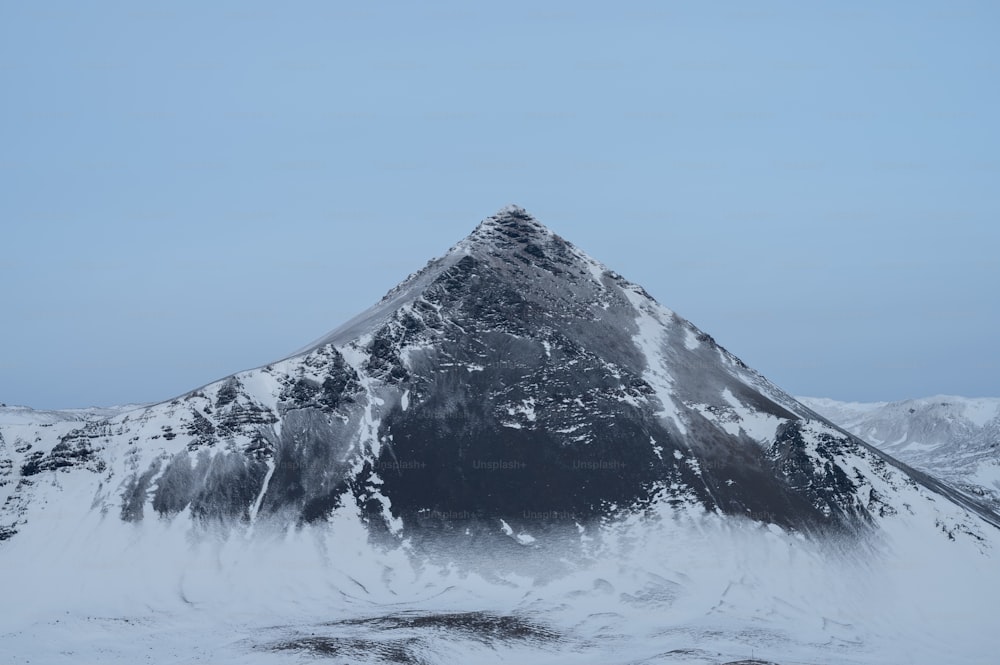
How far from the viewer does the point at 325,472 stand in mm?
146125

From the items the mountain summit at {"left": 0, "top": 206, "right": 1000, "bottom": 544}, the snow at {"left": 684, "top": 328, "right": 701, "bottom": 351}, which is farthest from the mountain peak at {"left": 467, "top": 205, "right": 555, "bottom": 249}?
the snow at {"left": 684, "top": 328, "right": 701, "bottom": 351}

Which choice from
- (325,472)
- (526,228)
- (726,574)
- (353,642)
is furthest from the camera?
(526,228)

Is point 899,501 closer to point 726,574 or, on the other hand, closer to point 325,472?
point 726,574

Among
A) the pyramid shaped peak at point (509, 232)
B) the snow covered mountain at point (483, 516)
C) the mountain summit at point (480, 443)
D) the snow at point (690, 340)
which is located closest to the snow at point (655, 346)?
the mountain summit at point (480, 443)

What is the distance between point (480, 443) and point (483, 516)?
44.9ft

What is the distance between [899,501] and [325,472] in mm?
76655

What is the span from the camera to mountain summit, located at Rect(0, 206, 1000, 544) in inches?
5640

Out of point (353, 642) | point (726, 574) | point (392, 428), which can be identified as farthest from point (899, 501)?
point (353, 642)

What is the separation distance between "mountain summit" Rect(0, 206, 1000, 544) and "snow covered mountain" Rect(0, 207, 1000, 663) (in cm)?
36

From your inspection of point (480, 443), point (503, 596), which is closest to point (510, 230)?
point (480, 443)

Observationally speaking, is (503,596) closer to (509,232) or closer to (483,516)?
(483,516)

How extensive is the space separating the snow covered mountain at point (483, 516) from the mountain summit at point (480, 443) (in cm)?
36

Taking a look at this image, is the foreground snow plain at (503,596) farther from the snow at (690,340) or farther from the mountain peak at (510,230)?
the mountain peak at (510,230)

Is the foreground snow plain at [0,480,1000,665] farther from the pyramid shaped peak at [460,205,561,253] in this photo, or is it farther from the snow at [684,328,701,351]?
the pyramid shaped peak at [460,205,561,253]
